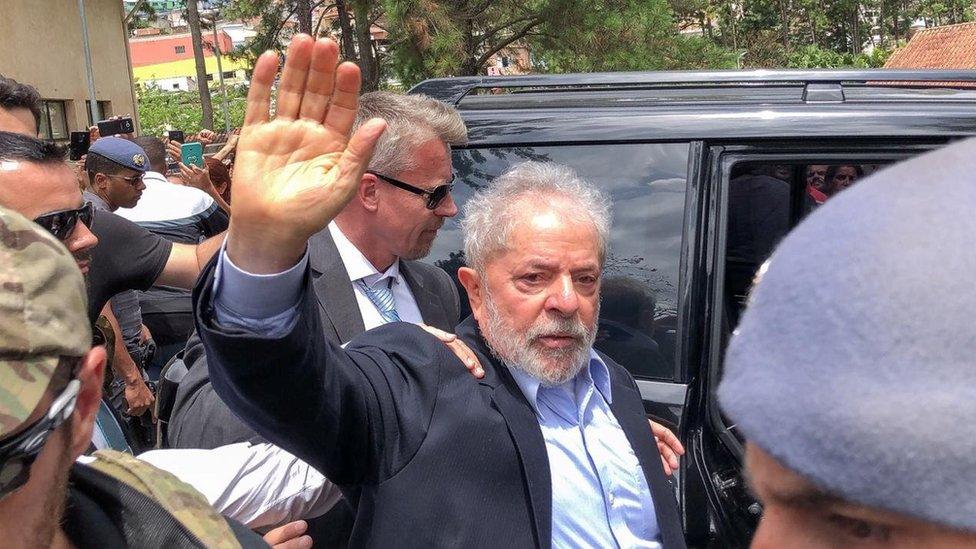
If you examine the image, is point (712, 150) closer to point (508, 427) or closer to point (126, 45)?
point (508, 427)

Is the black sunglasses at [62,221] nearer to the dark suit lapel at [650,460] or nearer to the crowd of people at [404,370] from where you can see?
the crowd of people at [404,370]

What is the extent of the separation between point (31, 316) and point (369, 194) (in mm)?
1544

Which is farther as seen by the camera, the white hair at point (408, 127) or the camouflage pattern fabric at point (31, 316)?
the white hair at point (408, 127)

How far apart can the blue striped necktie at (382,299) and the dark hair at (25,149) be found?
2.58 ft

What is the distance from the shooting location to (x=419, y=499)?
1695 mm

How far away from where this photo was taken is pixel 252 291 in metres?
1.34

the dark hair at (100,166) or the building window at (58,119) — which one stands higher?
the dark hair at (100,166)

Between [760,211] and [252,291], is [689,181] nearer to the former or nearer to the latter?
[760,211]

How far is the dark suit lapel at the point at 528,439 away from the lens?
1751mm

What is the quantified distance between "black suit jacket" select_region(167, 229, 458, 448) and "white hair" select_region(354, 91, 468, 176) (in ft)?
0.92

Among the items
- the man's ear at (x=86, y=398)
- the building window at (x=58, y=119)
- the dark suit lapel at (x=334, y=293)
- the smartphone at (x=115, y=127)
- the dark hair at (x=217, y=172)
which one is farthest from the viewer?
the building window at (x=58, y=119)

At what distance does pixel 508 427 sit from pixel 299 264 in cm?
61

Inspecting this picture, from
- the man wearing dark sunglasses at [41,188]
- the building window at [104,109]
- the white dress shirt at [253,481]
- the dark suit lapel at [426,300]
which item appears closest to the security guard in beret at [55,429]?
the white dress shirt at [253,481]

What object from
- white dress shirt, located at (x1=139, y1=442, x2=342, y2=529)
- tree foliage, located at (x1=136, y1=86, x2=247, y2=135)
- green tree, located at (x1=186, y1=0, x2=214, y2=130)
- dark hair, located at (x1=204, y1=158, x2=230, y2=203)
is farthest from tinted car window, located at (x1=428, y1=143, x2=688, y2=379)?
tree foliage, located at (x1=136, y1=86, x2=247, y2=135)
